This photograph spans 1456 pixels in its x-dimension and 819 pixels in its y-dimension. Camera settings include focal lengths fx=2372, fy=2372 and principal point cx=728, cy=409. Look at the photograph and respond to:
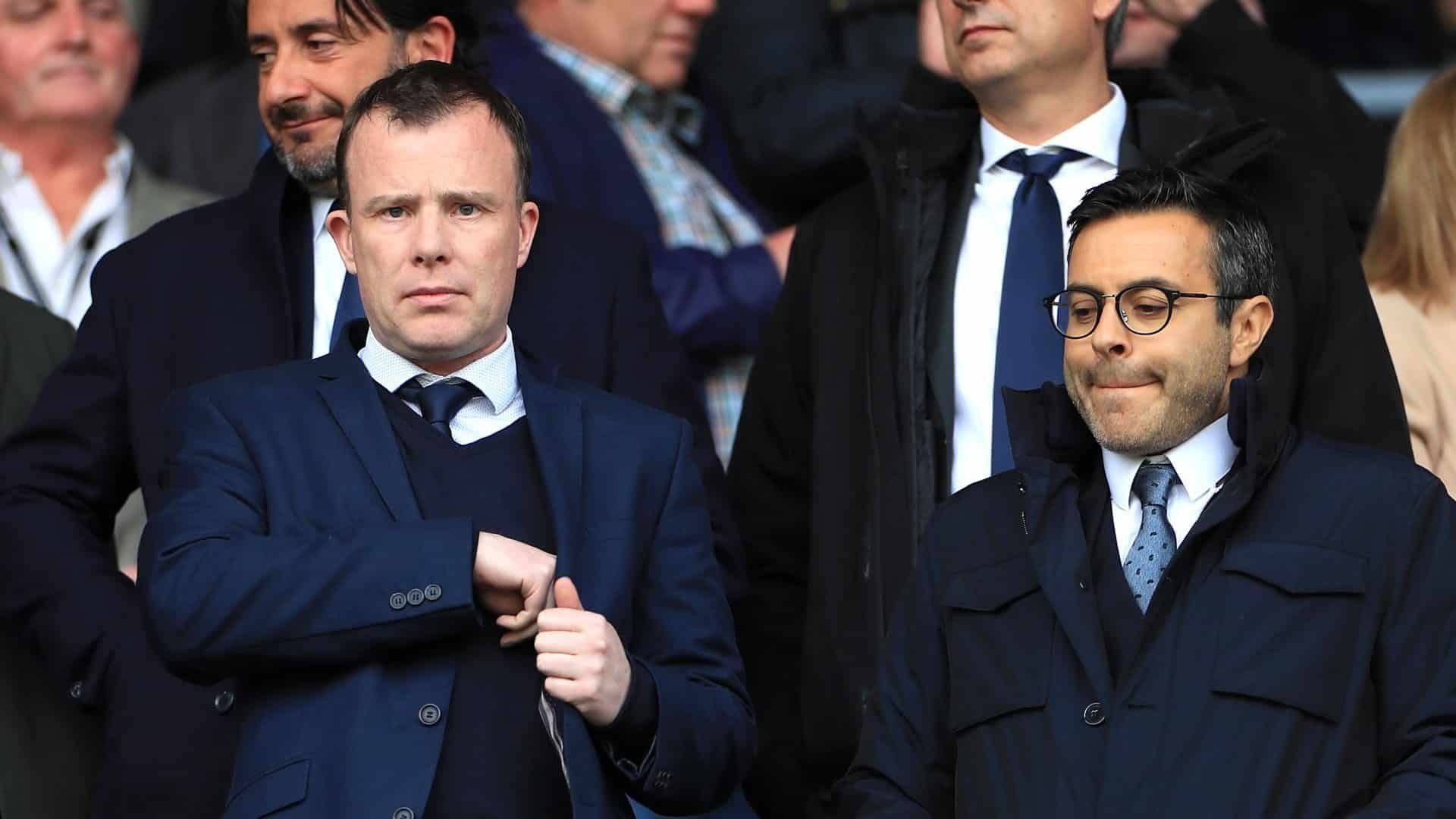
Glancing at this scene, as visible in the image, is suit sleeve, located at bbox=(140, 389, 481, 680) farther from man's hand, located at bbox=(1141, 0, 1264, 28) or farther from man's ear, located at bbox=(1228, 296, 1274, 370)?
man's hand, located at bbox=(1141, 0, 1264, 28)

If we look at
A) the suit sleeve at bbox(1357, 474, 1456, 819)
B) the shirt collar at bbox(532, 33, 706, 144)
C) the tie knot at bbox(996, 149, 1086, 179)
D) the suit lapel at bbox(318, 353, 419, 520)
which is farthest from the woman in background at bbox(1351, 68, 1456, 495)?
the suit lapel at bbox(318, 353, 419, 520)

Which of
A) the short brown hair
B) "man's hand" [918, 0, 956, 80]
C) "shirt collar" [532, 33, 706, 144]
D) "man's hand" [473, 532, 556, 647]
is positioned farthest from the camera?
"shirt collar" [532, 33, 706, 144]

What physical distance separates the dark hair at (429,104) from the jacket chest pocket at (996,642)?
36.3 inches

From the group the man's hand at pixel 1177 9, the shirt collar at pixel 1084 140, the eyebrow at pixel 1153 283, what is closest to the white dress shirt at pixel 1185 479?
the eyebrow at pixel 1153 283

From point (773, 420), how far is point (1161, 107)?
3.20ft

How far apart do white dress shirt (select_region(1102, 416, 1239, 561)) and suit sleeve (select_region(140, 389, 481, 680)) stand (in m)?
1.03

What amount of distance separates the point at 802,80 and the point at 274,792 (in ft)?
Result: 9.31

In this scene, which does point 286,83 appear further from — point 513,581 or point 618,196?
point 513,581

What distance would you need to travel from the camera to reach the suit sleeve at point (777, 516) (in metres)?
4.66

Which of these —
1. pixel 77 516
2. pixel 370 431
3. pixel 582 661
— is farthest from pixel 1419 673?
pixel 77 516

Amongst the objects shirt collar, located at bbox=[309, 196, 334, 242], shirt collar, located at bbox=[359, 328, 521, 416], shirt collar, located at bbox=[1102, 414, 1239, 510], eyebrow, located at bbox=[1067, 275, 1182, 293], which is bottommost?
shirt collar, located at bbox=[1102, 414, 1239, 510]

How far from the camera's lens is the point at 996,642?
11.7 ft

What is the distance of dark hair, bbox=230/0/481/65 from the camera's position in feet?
14.4

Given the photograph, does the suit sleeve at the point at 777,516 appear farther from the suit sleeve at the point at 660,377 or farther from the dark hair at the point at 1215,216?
the dark hair at the point at 1215,216
